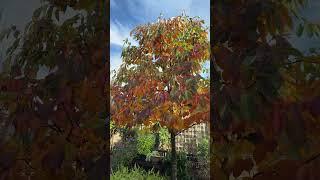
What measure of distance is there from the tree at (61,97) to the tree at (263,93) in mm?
485

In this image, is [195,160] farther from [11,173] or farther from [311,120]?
[311,120]

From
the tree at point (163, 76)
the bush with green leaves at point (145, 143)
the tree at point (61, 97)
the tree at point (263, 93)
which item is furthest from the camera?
the bush with green leaves at point (145, 143)

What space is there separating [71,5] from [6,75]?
408 millimetres

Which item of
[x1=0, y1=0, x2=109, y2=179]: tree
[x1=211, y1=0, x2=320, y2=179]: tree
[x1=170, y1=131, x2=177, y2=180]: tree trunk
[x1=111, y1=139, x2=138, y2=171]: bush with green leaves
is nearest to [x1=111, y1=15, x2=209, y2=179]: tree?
[x1=170, y1=131, x2=177, y2=180]: tree trunk

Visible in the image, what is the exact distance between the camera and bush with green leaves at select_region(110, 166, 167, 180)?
8.16ft

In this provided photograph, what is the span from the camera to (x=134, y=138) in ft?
8.22

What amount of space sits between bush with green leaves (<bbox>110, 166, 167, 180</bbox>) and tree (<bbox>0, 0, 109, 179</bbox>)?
937 millimetres

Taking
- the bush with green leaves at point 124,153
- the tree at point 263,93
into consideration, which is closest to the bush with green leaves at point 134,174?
the bush with green leaves at point 124,153

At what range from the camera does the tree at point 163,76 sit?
2.31m

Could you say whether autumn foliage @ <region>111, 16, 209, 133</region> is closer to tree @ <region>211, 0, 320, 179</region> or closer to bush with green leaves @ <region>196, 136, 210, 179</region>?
bush with green leaves @ <region>196, 136, 210, 179</region>

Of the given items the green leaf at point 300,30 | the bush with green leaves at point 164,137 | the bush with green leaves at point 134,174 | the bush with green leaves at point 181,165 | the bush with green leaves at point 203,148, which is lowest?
the bush with green leaves at point 134,174

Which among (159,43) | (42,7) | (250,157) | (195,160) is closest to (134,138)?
(195,160)

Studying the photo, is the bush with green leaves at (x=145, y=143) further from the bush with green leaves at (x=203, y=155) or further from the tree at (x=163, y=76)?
the bush with green leaves at (x=203, y=155)

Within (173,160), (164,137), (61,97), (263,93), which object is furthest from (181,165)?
(263,93)
